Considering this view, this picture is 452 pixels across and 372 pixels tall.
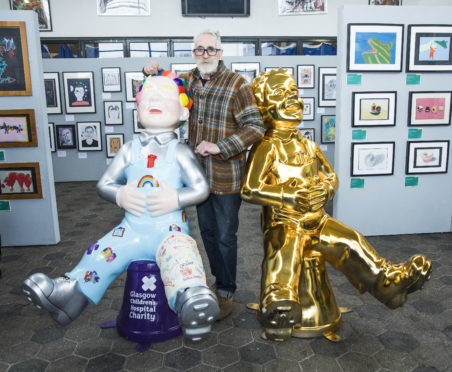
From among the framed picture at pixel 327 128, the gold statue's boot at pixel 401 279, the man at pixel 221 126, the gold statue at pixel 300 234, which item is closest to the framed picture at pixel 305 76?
the framed picture at pixel 327 128

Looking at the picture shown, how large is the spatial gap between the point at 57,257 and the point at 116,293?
1039 mm

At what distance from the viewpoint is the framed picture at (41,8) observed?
314 inches

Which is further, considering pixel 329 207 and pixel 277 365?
pixel 329 207

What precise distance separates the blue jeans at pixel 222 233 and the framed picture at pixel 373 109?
1.97 m

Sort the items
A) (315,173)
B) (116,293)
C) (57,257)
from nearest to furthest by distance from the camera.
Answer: (315,173)
(116,293)
(57,257)

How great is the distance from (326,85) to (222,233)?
5789 mm

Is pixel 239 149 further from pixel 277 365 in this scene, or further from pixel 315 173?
pixel 277 365

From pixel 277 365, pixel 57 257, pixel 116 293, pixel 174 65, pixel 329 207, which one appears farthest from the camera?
pixel 174 65

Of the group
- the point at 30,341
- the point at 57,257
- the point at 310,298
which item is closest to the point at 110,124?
the point at 57,257

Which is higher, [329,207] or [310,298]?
[310,298]

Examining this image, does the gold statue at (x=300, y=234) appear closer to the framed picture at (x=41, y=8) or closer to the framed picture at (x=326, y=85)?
the framed picture at (x=326, y=85)

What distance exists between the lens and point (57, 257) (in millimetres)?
3543

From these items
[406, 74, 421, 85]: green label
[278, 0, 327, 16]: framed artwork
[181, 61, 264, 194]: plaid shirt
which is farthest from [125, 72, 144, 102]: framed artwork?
[181, 61, 264, 194]: plaid shirt

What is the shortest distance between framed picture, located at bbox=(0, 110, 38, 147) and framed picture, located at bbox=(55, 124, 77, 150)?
383cm
